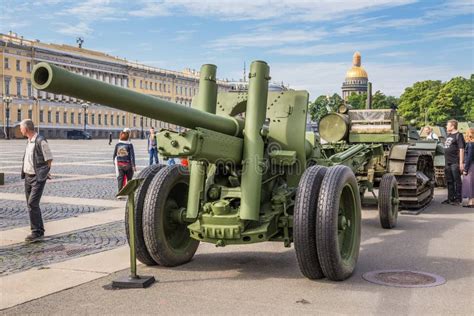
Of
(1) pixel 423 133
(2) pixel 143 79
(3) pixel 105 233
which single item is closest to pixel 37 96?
(2) pixel 143 79

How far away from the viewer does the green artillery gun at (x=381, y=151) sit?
40.8 ft

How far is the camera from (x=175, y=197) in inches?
306

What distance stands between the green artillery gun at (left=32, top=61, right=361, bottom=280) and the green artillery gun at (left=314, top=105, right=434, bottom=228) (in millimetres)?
3438

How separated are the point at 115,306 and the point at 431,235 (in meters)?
5.79

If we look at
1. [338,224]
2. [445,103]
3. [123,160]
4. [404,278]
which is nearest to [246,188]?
[338,224]

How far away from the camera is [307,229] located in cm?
648

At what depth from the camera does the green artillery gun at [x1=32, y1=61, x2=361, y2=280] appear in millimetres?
6457

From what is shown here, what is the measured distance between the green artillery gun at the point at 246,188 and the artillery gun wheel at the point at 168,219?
0.04 ft

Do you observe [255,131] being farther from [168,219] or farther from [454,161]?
[454,161]

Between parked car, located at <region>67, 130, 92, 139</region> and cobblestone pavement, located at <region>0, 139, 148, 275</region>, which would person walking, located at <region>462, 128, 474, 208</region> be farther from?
parked car, located at <region>67, 130, 92, 139</region>

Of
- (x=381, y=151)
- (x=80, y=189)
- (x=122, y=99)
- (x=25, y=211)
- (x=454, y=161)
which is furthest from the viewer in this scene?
(x=80, y=189)

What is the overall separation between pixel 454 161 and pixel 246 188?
8.90m

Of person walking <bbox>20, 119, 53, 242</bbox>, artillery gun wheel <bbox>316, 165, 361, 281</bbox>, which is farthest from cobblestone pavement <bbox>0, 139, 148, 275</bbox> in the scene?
artillery gun wheel <bbox>316, 165, 361, 281</bbox>

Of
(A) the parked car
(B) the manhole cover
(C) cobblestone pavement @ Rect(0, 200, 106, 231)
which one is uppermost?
(A) the parked car
